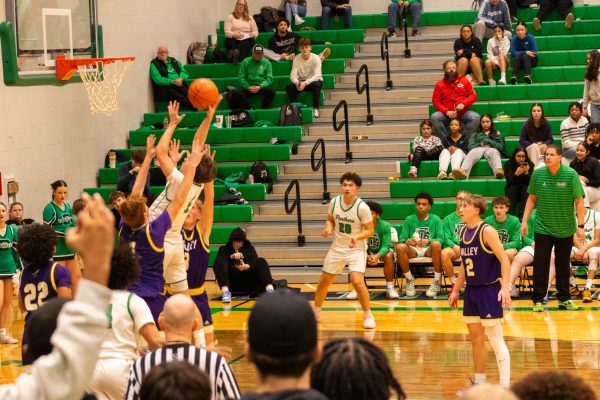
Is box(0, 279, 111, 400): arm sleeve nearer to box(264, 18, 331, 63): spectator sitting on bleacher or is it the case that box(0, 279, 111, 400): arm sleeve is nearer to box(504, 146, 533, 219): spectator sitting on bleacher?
box(504, 146, 533, 219): spectator sitting on bleacher

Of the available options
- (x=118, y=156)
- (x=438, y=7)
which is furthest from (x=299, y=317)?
(x=438, y=7)

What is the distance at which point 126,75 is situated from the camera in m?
17.0

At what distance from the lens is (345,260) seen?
36.9ft

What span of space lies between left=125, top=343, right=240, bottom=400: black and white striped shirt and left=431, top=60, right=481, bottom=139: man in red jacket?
1147 cm

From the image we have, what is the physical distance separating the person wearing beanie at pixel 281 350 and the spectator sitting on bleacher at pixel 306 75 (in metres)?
14.4

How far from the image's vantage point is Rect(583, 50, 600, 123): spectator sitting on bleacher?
15.5m

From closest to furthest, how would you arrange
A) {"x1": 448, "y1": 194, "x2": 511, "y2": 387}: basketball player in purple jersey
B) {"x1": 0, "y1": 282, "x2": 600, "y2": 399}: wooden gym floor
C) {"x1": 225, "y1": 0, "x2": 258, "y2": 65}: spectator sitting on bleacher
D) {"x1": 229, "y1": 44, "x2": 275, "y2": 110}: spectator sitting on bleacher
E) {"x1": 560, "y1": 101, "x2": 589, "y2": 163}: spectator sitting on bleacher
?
{"x1": 448, "y1": 194, "x2": 511, "y2": 387}: basketball player in purple jersey
{"x1": 0, "y1": 282, "x2": 600, "y2": 399}: wooden gym floor
{"x1": 560, "y1": 101, "x2": 589, "y2": 163}: spectator sitting on bleacher
{"x1": 229, "y1": 44, "x2": 275, "y2": 110}: spectator sitting on bleacher
{"x1": 225, "y1": 0, "x2": 258, "y2": 65}: spectator sitting on bleacher

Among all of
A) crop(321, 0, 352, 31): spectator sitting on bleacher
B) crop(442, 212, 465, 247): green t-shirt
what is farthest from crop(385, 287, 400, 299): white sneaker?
crop(321, 0, 352, 31): spectator sitting on bleacher

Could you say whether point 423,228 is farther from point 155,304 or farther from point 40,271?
point 40,271

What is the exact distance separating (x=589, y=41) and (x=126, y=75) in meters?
8.34

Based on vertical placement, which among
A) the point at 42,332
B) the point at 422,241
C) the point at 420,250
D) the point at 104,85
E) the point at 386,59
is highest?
the point at 386,59

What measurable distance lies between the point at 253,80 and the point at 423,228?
5683 mm

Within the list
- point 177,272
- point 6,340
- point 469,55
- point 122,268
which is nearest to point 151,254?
point 177,272

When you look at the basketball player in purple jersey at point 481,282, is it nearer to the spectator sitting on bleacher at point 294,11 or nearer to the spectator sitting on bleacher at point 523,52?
the spectator sitting on bleacher at point 523,52
